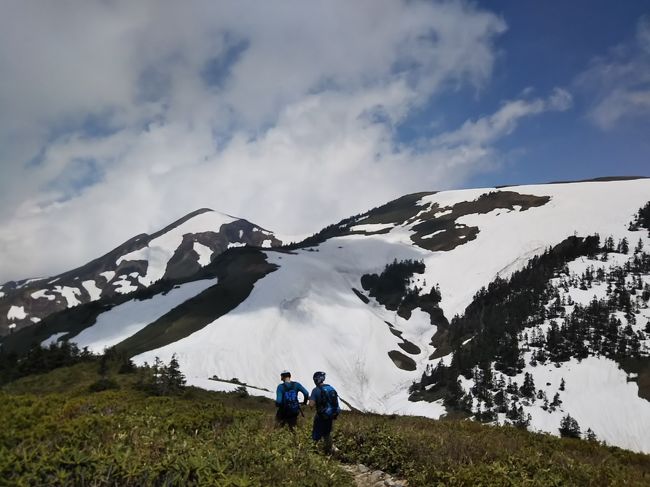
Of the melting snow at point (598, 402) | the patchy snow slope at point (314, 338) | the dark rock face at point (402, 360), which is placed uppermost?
the patchy snow slope at point (314, 338)

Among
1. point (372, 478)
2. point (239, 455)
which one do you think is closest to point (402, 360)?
point (372, 478)

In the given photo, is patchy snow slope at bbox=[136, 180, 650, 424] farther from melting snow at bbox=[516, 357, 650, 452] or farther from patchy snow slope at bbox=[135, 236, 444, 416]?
melting snow at bbox=[516, 357, 650, 452]

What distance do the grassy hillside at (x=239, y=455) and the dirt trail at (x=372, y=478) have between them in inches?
10.7

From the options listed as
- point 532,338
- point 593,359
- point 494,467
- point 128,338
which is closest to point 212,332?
point 128,338

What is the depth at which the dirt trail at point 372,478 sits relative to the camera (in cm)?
1047

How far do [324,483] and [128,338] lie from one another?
4808 inches

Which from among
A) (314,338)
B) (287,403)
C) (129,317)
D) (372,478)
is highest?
(129,317)

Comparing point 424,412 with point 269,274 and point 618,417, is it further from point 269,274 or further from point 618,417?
point 269,274

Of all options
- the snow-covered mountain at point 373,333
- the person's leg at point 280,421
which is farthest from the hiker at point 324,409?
the snow-covered mountain at point 373,333

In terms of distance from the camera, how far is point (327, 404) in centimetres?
1234

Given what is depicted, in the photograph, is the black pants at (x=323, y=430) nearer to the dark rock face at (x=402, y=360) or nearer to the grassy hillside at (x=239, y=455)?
the grassy hillside at (x=239, y=455)

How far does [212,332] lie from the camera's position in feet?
366

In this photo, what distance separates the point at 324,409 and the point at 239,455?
4.52 metres

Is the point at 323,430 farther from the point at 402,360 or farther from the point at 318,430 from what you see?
the point at 402,360
